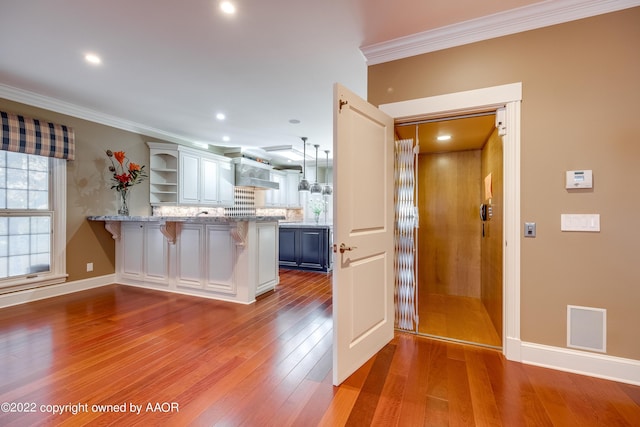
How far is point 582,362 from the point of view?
2.07 metres

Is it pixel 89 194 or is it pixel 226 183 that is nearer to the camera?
pixel 89 194

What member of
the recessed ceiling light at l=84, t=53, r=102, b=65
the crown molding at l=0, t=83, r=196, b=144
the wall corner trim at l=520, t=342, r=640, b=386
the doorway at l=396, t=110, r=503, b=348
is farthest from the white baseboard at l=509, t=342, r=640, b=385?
the crown molding at l=0, t=83, r=196, b=144

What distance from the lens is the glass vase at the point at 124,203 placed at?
4.65 meters

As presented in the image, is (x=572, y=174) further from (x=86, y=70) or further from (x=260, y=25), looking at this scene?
(x=86, y=70)

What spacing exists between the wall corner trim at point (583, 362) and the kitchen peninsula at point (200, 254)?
301cm

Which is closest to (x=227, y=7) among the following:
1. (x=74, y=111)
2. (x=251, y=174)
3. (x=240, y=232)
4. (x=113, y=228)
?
(x=240, y=232)

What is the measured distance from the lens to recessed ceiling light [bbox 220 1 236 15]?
210 centimetres

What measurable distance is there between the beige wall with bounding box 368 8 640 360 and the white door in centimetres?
103

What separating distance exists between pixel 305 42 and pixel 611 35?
2.33 m

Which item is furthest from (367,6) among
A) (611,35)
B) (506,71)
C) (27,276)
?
(27,276)

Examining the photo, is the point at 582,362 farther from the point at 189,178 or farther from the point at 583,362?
the point at 189,178

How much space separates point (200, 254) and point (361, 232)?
2725 millimetres

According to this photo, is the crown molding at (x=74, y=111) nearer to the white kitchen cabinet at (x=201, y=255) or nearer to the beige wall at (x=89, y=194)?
the beige wall at (x=89, y=194)

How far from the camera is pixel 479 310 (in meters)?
3.41
